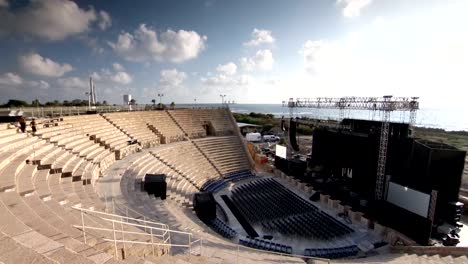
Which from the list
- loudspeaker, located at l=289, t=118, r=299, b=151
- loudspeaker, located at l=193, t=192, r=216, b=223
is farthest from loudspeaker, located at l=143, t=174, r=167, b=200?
loudspeaker, located at l=289, t=118, r=299, b=151

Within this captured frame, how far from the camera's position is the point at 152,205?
11.8 m

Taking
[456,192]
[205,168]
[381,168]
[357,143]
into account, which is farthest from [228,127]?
[456,192]

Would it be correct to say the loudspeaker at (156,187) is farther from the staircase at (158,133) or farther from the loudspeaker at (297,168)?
the loudspeaker at (297,168)

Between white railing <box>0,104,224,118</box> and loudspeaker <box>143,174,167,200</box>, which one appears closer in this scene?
loudspeaker <box>143,174,167,200</box>

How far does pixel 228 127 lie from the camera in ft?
102

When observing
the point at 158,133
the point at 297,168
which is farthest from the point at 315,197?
the point at 158,133

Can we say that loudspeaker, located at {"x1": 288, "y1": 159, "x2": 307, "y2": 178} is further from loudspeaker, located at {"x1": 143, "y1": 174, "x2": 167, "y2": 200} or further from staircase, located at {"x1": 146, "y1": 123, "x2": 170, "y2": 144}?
loudspeaker, located at {"x1": 143, "y1": 174, "x2": 167, "y2": 200}

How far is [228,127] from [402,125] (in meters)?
18.8

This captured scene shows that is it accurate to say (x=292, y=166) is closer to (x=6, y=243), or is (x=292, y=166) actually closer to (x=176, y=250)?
(x=176, y=250)

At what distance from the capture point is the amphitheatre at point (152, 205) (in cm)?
514

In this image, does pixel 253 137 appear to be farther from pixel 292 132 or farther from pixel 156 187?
pixel 156 187

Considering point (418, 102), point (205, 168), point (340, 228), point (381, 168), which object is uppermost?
point (418, 102)

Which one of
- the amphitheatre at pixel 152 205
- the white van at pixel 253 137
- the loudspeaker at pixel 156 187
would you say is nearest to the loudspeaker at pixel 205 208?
the amphitheatre at pixel 152 205

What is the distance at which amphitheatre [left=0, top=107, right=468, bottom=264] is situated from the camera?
514 centimetres
